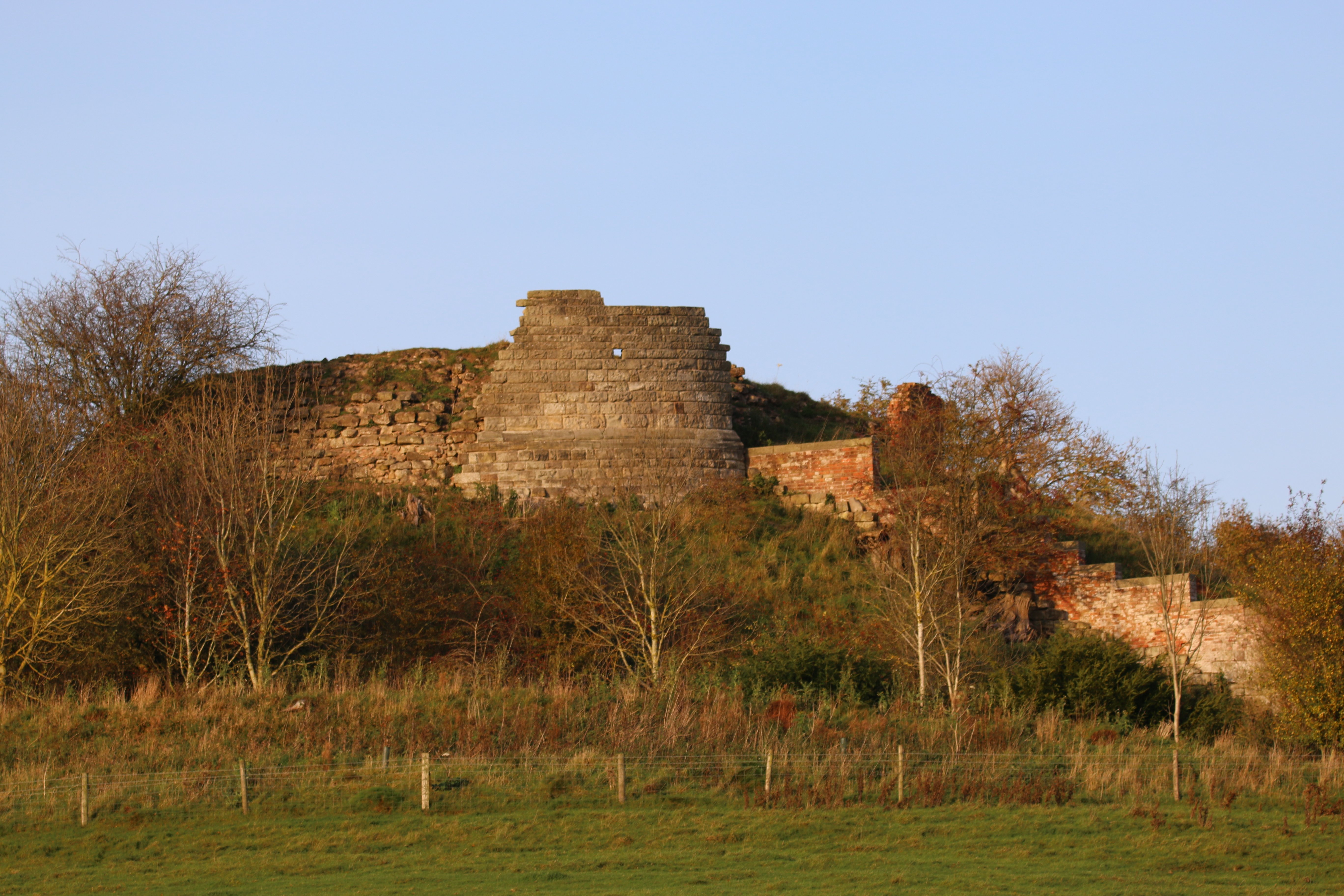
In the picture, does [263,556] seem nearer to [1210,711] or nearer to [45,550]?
[45,550]

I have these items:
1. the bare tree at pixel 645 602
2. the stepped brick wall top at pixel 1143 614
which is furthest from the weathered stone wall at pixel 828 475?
the bare tree at pixel 645 602

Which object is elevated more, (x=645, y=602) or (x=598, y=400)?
(x=598, y=400)

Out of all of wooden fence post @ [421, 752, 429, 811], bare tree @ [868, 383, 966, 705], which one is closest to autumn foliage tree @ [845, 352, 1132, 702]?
bare tree @ [868, 383, 966, 705]

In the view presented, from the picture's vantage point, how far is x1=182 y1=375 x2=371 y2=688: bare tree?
18.9 meters

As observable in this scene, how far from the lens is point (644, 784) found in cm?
1436

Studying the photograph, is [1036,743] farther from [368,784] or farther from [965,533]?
[368,784]

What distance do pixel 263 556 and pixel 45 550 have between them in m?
2.86

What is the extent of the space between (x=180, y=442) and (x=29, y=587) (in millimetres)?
4354

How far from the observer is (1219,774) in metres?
15.7

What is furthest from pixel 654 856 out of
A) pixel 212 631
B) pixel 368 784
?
pixel 212 631

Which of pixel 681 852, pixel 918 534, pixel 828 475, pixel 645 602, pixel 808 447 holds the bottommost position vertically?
pixel 681 852

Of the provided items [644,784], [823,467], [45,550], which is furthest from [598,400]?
[644,784]

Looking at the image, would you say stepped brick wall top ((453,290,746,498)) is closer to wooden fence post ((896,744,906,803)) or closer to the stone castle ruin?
the stone castle ruin

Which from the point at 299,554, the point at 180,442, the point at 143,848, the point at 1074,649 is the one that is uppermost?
the point at 180,442
